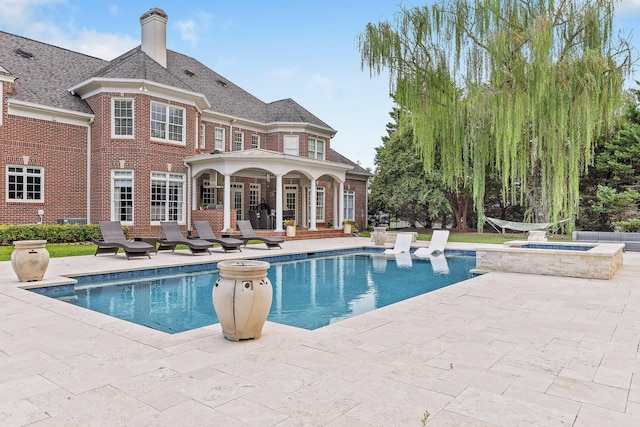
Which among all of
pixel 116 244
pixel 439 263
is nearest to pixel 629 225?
pixel 439 263

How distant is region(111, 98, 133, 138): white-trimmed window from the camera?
52.7ft

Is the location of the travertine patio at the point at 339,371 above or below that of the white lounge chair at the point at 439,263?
above

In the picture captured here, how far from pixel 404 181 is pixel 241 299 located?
20.5m

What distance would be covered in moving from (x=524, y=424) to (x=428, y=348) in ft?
4.97

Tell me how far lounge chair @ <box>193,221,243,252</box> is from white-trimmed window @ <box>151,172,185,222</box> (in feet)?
9.38

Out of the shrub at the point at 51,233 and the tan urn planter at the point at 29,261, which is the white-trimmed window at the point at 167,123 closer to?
the shrub at the point at 51,233

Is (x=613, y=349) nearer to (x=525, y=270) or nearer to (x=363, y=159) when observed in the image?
(x=525, y=270)

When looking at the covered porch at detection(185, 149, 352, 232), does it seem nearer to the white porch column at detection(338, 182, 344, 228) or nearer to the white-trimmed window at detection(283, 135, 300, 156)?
the white porch column at detection(338, 182, 344, 228)

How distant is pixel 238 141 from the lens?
22016mm

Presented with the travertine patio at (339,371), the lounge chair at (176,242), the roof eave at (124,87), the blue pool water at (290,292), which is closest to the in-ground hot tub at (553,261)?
the blue pool water at (290,292)

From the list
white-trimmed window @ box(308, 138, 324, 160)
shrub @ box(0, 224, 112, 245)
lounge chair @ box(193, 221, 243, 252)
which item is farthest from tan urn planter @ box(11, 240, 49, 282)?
white-trimmed window @ box(308, 138, 324, 160)

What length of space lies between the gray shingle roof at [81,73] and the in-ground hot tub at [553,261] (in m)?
13.1

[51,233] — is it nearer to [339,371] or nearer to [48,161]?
[48,161]

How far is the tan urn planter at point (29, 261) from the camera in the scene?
7.45 metres
